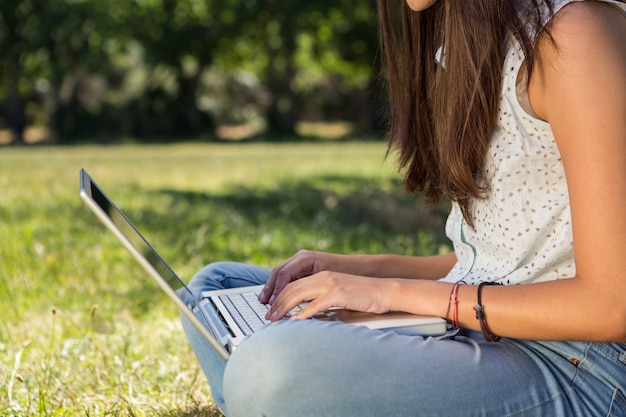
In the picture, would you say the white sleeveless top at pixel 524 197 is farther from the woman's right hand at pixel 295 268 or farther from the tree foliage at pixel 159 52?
the tree foliage at pixel 159 52

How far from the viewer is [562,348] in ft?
5.36

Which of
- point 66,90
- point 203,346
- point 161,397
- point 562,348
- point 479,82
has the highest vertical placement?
point 479,82

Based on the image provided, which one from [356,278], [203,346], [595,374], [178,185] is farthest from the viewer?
[178,185]

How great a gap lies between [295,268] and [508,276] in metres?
0.56

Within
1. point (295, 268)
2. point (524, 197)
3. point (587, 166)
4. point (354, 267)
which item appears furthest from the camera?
point (354, 267)

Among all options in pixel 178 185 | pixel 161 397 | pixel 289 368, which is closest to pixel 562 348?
pixel 289 368

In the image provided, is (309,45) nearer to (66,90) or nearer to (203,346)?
(66,90)

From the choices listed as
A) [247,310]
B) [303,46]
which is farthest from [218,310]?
[303,46]

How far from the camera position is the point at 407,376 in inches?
60.1

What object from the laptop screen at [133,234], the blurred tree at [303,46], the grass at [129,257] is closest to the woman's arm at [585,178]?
the laptop screen at [133,234]

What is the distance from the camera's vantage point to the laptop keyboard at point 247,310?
1.80 metres

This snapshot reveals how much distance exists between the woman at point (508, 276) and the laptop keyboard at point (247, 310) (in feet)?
0.19

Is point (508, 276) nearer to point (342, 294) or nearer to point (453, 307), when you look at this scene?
point (453, 307)

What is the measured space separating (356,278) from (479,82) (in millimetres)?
482
